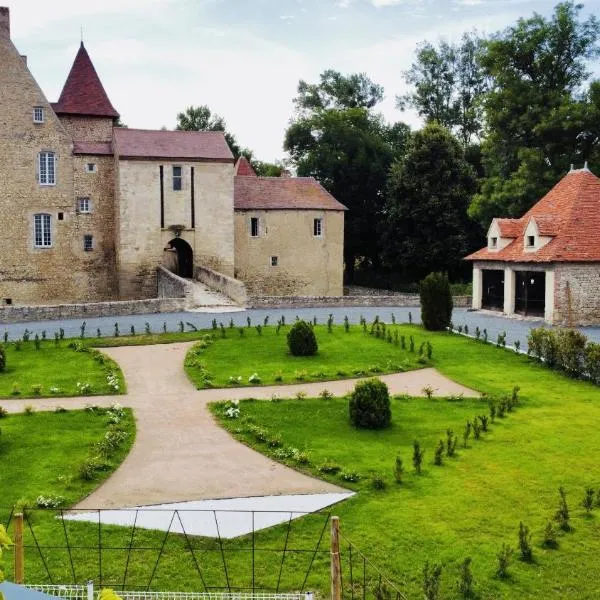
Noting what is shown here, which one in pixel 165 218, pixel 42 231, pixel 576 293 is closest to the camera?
pixel 576 293

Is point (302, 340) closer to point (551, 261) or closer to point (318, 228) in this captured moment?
point (551, 261)

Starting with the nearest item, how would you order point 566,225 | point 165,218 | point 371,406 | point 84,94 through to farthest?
1. point 371,406
2. point 566,225
3. point 165,218
4. point 84,94

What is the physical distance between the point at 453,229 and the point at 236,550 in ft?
139

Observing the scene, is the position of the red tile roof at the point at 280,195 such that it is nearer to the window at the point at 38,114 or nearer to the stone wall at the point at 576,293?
the window at the point at 38,114

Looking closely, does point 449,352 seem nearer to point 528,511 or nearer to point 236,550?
point 528,511

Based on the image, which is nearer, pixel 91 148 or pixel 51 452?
pixel 51 452

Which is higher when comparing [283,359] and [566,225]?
[566,225]

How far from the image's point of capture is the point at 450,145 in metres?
50.4

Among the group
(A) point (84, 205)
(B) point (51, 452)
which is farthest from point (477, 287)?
(B) point (51, 452)

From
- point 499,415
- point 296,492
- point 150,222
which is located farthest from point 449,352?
point 150,222

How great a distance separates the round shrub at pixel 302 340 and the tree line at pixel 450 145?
23895 mm

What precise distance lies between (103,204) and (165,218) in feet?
13.3

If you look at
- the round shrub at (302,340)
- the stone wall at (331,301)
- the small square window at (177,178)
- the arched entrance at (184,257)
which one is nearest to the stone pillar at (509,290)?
the stone wall at (331,301)

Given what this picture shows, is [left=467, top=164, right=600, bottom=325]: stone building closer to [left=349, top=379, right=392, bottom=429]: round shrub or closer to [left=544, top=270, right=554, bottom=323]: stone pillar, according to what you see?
[left=544, top=270, right=554, bottom=323]: stone pillar
